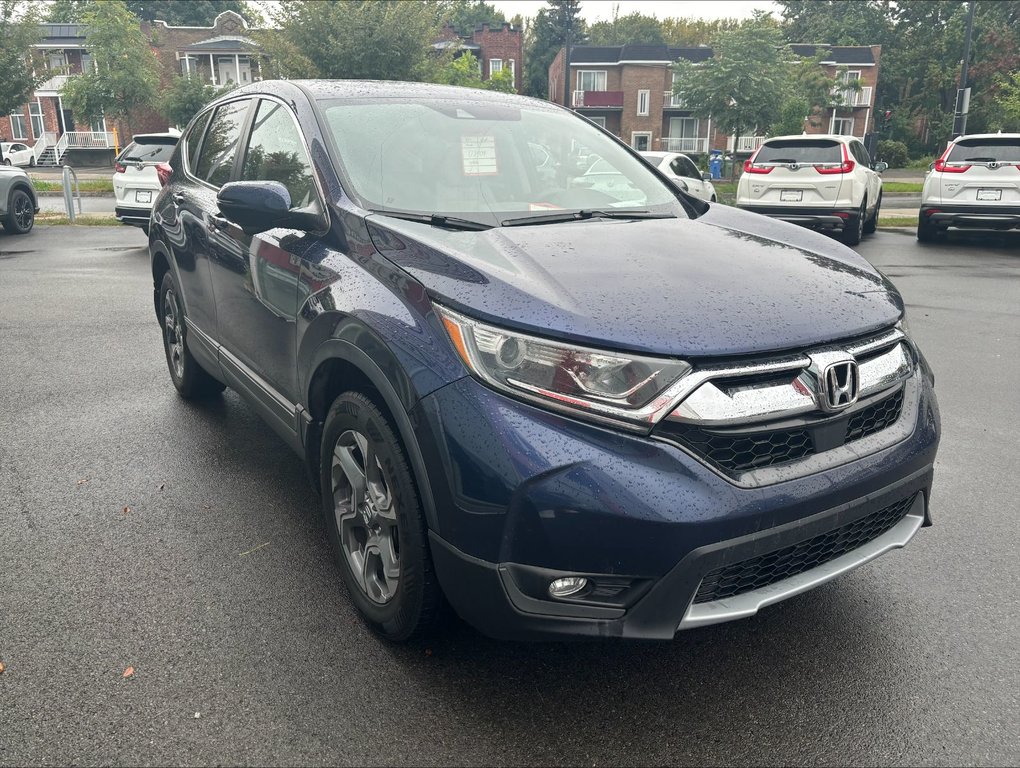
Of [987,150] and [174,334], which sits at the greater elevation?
[987,150]

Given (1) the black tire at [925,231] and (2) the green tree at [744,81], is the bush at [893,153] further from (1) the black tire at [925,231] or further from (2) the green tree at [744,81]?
(1) the black tire at [925,231]

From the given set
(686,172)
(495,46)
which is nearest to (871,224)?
(686,172)

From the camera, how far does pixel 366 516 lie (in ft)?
9.26

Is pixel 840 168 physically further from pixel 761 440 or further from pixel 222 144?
pixel 761 440

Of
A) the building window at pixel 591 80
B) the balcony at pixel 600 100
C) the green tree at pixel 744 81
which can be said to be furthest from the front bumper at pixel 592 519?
the building window at pixel 591 80

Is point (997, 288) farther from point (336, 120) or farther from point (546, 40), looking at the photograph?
point (546, 40)

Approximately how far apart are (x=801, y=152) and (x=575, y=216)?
1146 centimetres

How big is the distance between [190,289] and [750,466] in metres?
3.44

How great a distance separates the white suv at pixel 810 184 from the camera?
516 inches

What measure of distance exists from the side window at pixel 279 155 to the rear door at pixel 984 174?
40.1 feet

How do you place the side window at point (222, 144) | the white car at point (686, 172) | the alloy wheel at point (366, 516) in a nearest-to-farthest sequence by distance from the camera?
the alloy wheel at point (366, 516) → the side window at point (222, 144) → the white car at point (686, 172)

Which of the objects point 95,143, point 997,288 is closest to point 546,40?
point 95,143

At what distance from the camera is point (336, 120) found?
3441 millimetres

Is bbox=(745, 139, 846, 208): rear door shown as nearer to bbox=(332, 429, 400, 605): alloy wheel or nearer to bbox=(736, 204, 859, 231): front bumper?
bbox=(736, 204, 859, 231): front bumper
